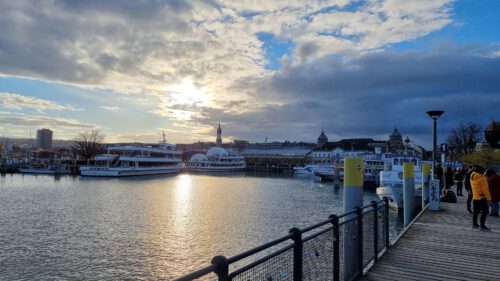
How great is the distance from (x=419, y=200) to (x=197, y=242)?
2209cm

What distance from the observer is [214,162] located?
120188 mm

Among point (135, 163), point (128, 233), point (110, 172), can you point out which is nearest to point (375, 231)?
point (128, 233)

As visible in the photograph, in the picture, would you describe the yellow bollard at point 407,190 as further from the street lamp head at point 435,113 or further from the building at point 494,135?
the building at point 494,135

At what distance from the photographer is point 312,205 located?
37312 millimetres

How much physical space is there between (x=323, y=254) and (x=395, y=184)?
119ft

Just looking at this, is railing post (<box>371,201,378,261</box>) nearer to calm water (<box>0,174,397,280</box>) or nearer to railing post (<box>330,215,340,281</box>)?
railing post (<box>330,215,340,281</box>)

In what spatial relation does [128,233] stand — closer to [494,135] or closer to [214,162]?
[494,135]

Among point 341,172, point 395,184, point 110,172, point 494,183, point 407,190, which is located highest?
point 494,183

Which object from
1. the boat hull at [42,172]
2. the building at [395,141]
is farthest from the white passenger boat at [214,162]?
the building at [395,141]

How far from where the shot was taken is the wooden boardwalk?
722 cm

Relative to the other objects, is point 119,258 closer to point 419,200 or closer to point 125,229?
point 125,229

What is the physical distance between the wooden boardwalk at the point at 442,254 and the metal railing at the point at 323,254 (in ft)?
1.34

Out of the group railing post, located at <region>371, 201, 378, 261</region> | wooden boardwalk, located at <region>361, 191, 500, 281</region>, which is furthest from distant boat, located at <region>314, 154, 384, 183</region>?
railing post, located at <region>371, 201, 378, 261</region>

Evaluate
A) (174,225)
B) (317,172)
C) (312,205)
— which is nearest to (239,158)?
(317,172)
